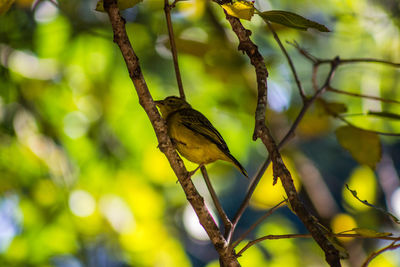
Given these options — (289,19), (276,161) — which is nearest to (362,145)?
(276,161)

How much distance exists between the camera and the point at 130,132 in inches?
179

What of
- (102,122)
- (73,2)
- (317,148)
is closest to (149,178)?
(102,122)

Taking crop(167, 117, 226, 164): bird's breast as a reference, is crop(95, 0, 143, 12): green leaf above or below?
below

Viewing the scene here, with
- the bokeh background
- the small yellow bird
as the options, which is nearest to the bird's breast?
the small yellow bird

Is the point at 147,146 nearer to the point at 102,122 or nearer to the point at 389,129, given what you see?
the point at 102,122

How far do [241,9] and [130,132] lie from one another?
3075mm

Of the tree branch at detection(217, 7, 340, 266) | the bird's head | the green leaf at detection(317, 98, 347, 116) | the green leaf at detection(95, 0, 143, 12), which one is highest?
the bird's head

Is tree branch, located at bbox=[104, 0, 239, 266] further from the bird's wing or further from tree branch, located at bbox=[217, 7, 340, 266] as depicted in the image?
the bird's wing

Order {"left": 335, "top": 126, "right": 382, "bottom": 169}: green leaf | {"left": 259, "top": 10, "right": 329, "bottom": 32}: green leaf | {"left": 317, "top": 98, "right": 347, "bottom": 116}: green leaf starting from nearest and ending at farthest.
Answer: {"left": 259, "top": 10, "right": 329, "bottom": 32}: green leaf < {"left": 335, "top": 126, "right": 382, "bottom": 169}: green leaf < {"left": 317, "top": 98, "right": 347, "bottom": 116}: green leaf

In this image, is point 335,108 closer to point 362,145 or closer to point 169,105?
point 362,145

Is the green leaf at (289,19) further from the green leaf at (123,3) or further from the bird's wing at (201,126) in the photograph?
the bird's wing at (201,126)

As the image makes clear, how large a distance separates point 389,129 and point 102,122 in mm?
3147

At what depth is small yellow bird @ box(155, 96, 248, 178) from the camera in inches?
119

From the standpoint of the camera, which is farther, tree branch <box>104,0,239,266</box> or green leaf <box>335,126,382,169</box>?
green leaf <box>335,126,382,169</box>
